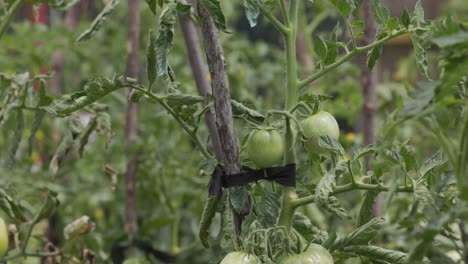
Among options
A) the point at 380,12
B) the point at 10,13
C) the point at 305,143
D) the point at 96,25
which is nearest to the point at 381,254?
the point at 305,143

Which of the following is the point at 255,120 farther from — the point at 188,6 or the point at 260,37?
the point at 260,37

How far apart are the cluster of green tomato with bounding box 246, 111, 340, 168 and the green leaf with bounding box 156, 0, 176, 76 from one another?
0.12 meters

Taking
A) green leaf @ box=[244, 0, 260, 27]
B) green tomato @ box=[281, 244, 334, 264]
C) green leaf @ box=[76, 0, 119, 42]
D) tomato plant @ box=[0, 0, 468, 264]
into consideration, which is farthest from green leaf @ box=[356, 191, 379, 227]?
green leaf @ box=[76, 0, 119, 42]

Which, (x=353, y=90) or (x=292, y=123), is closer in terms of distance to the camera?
(x=292, y=123)

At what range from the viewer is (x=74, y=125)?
1.00 m

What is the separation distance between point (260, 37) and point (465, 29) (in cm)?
328

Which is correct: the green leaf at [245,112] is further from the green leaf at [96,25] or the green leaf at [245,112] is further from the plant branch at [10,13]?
the plant branch at [10,13]

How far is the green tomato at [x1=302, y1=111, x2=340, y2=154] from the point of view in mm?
712

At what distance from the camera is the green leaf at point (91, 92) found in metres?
0.71

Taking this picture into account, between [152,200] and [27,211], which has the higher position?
[27,211]

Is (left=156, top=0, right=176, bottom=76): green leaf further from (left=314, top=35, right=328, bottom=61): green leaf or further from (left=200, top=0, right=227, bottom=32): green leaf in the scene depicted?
(left=314, top=35, right=328, bottom=61): green leaf

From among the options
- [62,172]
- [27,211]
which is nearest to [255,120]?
[27,211]

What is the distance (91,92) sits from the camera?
2.32ft

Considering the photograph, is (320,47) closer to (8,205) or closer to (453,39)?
(453,39)
